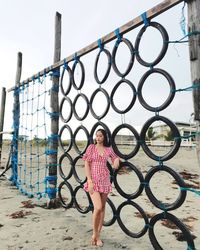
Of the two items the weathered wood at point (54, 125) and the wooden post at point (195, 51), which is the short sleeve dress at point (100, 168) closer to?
the wooden post at point (195, 51)

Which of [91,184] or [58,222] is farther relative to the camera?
[58,222]

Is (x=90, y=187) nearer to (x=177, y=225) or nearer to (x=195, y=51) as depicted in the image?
(x=177, y=225)

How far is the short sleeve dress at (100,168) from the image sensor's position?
12.7ft

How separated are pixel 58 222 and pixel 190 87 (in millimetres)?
3033

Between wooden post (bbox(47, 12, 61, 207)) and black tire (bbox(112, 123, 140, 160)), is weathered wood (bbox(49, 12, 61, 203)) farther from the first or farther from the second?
black tire (bbox(112, 123, 140, 160))

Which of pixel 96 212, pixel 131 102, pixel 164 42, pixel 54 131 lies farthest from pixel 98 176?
pixel 54 131

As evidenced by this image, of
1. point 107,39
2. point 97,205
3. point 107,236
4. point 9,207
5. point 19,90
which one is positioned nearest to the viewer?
point 97,205

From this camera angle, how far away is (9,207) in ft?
18.9

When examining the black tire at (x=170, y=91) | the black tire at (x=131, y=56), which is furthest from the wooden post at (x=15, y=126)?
the black tire at (x=170, y=91)

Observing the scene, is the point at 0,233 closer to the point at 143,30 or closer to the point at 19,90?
the point at 143,30

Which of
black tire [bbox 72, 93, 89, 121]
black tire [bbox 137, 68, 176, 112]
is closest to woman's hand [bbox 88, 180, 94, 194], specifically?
black tire [bbox 137, 68, 176, 112]

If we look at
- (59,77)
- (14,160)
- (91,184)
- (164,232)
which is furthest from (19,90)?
(164,232)

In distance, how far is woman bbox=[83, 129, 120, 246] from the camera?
151 inches

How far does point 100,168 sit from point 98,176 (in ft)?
0.37
